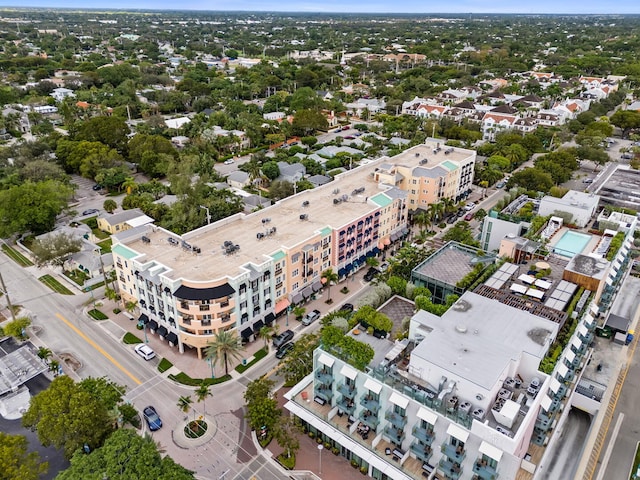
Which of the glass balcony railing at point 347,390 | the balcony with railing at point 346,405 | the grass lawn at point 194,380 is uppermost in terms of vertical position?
the glass balcony railing at point 347,390

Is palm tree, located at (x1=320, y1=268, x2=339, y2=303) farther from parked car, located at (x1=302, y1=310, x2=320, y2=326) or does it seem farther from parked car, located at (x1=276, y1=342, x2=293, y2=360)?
parked car, located at (x1=276, y1=342, x2=293, y2=360)

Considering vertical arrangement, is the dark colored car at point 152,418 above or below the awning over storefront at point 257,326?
below

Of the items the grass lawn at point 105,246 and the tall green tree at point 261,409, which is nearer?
the tall green tree at point 261,409

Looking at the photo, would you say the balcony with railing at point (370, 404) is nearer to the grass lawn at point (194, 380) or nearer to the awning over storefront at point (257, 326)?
the grass lawn at point (194, 380)

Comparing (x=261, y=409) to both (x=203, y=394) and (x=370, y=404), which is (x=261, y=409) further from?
(x=370, y=404)

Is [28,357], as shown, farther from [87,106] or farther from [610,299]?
[87,106]

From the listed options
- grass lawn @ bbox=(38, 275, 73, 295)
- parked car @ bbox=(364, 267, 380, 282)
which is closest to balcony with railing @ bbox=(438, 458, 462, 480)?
parked car @ bbox=(364, 267, 380, 282)

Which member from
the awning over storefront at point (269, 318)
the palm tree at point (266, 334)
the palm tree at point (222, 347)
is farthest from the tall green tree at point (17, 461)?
the awning over storefront at point (269, 318)
